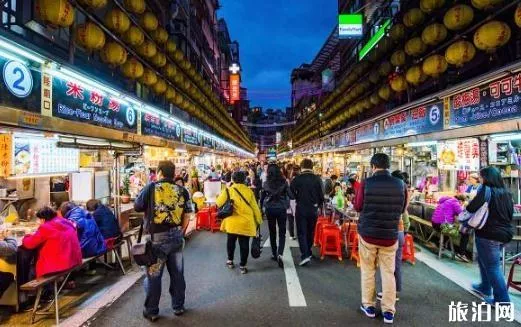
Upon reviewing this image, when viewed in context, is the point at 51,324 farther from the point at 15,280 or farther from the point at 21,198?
the point at 21,198

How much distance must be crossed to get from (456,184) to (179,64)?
32.3ft

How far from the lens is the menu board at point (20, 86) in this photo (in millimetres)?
4562

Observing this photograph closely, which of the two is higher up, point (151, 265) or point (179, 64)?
point (179, 64)

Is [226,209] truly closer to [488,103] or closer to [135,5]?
[135,5]

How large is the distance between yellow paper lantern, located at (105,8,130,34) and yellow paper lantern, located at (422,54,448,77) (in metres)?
6.77

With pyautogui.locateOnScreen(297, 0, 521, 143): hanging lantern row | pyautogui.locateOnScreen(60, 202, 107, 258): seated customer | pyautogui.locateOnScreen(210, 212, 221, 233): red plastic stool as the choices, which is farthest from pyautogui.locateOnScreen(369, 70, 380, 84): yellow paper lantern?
pyautogui.locateOnScreen(60, 202, 107, 258): seated customer

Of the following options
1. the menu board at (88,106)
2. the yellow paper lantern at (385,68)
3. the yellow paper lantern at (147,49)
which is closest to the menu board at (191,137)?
the menu board at (88,106)

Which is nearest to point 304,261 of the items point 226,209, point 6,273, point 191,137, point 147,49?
point 226,209

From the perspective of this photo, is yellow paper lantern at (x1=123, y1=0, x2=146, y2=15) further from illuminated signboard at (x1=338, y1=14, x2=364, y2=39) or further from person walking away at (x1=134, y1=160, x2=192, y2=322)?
illuminated signboard at (x1=338, y1=14, x2=364, y2=39)

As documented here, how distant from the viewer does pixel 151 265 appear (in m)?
4.57

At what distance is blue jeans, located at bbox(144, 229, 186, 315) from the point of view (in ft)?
15.0

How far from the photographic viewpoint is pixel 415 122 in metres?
9.77

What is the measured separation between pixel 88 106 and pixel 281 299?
5.22m

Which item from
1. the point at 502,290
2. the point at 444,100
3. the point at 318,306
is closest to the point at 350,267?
the point at 318,306
